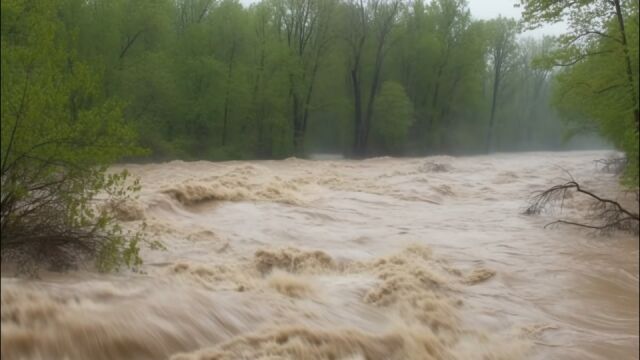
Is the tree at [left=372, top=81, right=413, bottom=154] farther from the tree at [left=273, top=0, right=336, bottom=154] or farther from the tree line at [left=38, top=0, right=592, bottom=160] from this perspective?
the tree at [left=273, top=0, right=336, bottom=154]

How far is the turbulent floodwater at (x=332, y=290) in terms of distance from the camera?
189 inches

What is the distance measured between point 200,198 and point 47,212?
6787 millimetres

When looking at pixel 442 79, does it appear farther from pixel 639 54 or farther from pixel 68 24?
pixel 639 54

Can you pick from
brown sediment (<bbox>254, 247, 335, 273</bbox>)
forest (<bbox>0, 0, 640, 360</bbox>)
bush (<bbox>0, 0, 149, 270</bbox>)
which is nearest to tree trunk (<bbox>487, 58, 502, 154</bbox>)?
forest (<bbox>0, 0, 640, 360</bbox>)

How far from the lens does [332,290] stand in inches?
285

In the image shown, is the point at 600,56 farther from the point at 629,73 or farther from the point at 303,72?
the point at 303,72

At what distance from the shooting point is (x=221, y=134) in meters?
33.2

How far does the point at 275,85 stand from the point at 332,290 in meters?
28.8

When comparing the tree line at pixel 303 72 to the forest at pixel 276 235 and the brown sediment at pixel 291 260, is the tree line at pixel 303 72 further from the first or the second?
the brown sediment at pixel 291 260

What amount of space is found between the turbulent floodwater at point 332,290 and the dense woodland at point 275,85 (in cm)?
145

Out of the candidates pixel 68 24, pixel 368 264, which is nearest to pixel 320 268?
pixel 368 264

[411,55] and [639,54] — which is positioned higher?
[411,55]

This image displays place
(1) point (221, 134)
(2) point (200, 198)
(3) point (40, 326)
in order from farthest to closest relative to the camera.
→ (1) point (221, 134) → (2) point (200, 198) → (3) point (40, 326)

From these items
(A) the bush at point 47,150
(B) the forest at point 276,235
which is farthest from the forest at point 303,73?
(A) the bush at point 47,150
